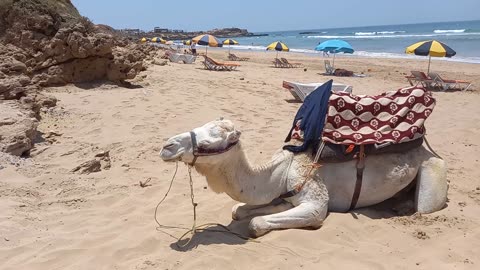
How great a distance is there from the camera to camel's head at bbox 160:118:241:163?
3.36 meters

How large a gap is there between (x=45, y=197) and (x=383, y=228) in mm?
3316

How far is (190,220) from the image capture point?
14.1ft

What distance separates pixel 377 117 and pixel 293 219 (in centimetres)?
132

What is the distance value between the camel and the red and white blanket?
0.64 feet

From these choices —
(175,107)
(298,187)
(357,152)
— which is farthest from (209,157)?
(175,107)

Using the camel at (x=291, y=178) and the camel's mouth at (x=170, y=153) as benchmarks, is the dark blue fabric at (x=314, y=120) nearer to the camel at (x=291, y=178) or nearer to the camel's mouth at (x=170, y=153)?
the camel at (x=291, y=178)

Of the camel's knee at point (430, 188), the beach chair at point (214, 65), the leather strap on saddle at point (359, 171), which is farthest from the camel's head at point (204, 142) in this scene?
the beach chair at point (214, 65)

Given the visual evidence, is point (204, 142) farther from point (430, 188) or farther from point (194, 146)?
point (430, 188)

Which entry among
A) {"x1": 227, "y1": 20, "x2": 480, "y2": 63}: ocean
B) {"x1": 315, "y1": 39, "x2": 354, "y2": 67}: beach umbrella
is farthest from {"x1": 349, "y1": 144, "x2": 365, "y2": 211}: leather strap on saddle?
{"x1": 227, "y1": 20, "x2": 480, "y2": 63}: ocean

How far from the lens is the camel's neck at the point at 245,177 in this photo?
3.66 m

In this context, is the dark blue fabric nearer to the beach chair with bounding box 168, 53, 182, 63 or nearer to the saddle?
the saddle

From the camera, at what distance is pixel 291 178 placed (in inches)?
155

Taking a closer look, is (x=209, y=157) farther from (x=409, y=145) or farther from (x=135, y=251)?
(x=409, y=145)

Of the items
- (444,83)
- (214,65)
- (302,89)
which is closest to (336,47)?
(214,65)
